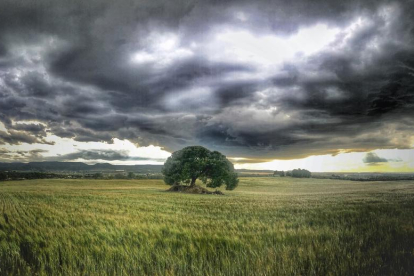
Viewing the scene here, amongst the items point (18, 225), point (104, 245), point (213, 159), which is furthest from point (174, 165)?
point (104, 245)

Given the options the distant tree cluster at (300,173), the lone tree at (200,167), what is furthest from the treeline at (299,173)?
the lone tree at (200,167)

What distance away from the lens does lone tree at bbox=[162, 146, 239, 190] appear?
39656 millimetres

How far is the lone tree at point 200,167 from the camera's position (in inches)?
1561

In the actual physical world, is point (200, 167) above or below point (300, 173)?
above

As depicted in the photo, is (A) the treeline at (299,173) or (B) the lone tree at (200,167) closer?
(B) the lone tree at (200,167)

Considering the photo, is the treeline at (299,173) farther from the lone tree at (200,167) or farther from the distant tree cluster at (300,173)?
the lone tree at (200,167)

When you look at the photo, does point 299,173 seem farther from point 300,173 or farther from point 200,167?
point 200,167

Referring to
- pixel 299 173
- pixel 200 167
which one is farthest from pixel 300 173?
pixel 200 167

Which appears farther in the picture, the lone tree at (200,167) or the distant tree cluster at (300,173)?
the distant tree cluster at (300,173)

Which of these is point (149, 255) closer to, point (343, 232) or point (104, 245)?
point (104, 245)

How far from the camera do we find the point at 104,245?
5594mm

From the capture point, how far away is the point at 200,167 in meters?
39.5

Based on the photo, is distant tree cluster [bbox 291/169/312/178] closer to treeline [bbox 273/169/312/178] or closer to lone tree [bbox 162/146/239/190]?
treeline [bbox 273/169/312/178]

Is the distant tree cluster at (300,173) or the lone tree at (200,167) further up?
the lone tree at (200,167)
